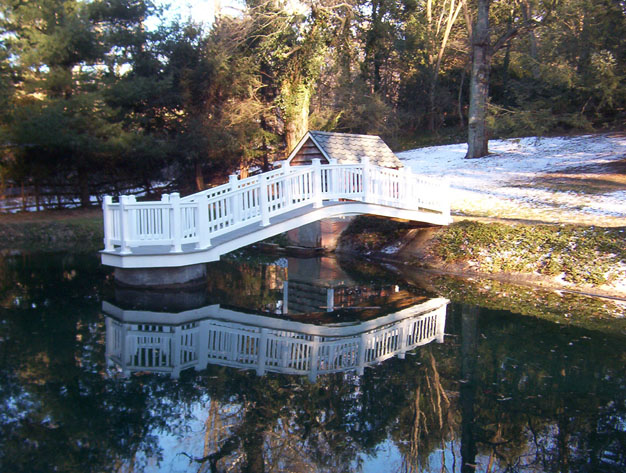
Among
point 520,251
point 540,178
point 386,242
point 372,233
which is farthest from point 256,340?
point 540,178

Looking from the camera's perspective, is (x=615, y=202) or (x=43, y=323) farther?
(x=615, y=202)

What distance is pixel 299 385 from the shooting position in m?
6.62

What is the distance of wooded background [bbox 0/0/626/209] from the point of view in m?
18.7

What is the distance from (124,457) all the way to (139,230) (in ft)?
22.4

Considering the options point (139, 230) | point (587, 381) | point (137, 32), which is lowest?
point (587, 381)

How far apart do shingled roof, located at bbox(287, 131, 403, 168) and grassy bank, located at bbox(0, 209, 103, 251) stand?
7.59 metres

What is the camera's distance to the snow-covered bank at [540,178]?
1572 cm

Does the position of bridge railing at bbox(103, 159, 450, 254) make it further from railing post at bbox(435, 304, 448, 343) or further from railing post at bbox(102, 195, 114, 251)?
railing post at bbox(435, 304, 448, 343)

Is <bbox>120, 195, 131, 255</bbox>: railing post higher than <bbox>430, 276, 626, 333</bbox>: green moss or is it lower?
higher

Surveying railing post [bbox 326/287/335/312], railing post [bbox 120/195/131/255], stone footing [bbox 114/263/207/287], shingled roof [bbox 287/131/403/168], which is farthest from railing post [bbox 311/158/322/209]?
railing post [bbox 120/195/131/255]

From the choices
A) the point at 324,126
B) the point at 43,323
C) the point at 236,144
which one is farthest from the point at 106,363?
the point at 324,126

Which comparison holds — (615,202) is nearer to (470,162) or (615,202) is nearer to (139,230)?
(470,162)

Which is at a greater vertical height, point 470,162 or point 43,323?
point 470,162

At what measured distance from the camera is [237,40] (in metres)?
25.4
